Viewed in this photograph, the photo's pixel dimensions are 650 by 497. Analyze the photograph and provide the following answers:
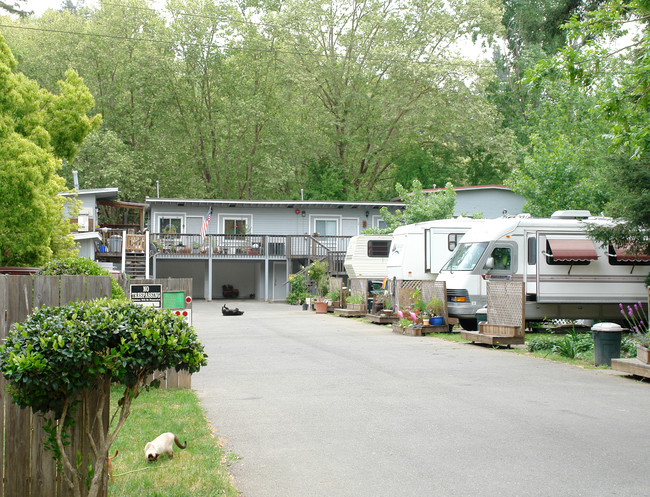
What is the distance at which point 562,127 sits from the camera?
36781 mm

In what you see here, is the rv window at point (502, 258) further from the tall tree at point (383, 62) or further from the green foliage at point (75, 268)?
the tall tree at point (383, 62)

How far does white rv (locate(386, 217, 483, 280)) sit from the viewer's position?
82.3ft

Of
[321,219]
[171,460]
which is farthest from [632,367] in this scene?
[321,219]

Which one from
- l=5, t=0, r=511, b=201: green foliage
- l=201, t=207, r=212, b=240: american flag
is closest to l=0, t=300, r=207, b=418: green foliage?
l=201, t=207, r=212, b=240: american flag

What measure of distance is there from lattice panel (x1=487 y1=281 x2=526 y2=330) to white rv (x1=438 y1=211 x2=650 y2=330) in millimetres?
3210

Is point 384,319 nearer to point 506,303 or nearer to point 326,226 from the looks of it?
point 506,303

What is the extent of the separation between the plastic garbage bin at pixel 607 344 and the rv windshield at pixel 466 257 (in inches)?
290

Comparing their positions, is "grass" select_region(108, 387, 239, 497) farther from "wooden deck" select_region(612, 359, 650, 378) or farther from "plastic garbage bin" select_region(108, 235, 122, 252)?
"plastic garbage bin" select_region(108, 235, 122, 252)

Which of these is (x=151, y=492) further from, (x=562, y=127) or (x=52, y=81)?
(x=52, y=81)

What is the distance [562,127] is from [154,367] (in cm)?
3536

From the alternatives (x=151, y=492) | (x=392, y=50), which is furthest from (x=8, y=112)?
(x=392, y=50)

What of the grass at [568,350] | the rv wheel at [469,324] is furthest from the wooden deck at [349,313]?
the grass at [568,350]

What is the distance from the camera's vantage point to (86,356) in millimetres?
4270

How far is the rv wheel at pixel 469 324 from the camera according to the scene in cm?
2083
